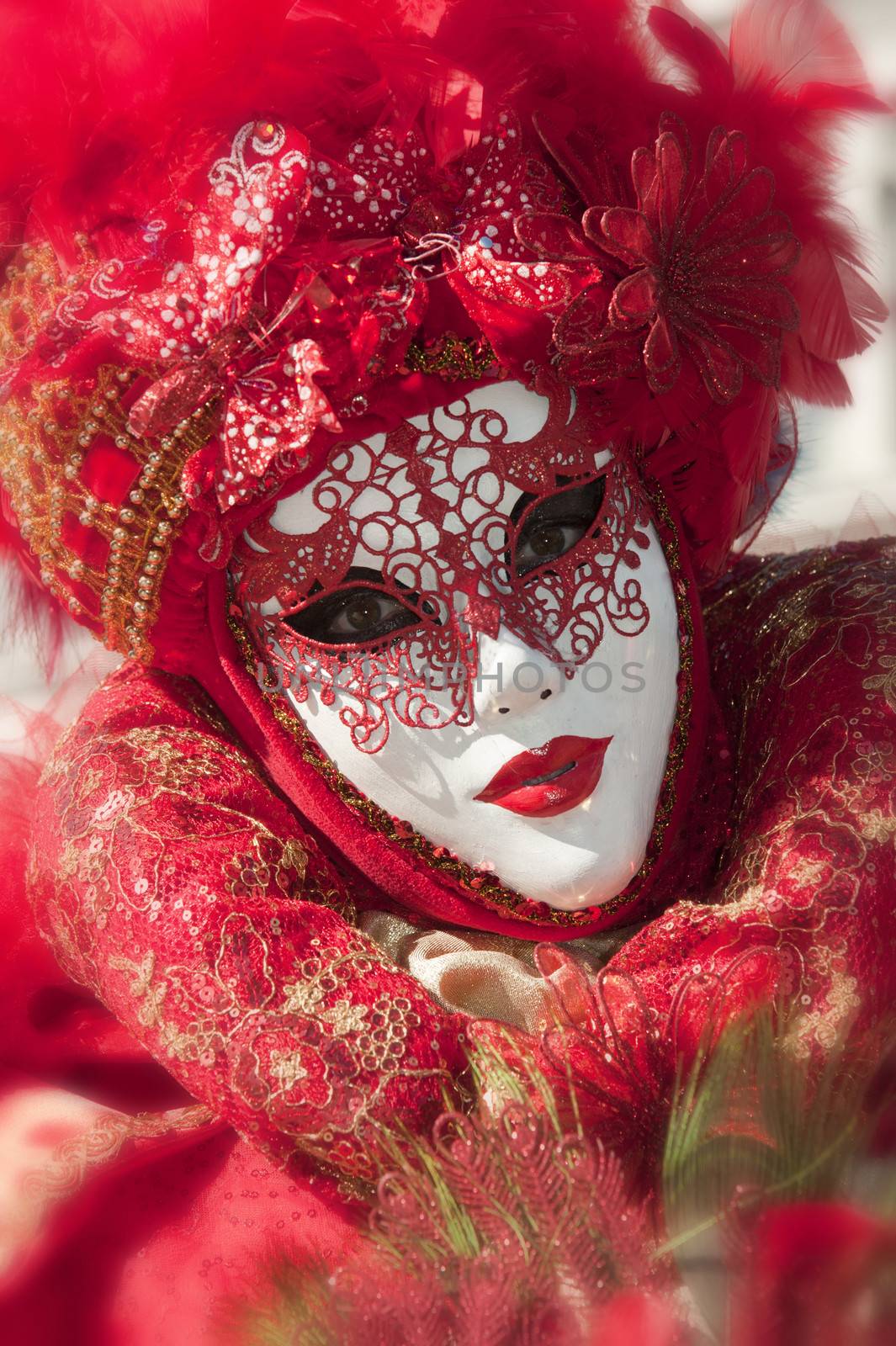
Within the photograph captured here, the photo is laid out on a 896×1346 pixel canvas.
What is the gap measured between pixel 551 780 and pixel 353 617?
0.24 metres

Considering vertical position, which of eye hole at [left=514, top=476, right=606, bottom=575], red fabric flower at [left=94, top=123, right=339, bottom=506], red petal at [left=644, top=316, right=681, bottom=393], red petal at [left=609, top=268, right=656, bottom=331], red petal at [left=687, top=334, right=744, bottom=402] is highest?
red fabric flower at [left=94, top=123, right=339, bottom=506]

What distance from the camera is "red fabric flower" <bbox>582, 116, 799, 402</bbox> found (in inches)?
42.6

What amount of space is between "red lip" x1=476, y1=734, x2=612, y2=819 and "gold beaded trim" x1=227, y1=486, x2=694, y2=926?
0.32 feet

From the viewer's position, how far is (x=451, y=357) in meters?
1.16


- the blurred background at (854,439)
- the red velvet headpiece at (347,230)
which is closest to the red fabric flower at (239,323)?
the red velvet headpiece at (347,230)

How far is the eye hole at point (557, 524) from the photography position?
1.21 m

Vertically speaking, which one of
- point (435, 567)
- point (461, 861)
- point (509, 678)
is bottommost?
point (461, 861)

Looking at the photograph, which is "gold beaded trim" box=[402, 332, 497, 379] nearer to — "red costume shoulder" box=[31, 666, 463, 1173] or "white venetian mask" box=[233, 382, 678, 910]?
"white venetian mask" box=[233, 382, 678, 910]

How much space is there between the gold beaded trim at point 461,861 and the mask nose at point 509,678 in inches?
6.7

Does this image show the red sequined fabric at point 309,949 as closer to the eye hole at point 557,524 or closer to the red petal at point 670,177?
the eye hole at point 557,524

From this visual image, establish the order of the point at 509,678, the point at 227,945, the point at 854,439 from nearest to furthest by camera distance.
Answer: the point at 227,945, the point at 509,678, the point at 854,439

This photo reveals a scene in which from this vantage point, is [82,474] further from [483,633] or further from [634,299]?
[634,299]

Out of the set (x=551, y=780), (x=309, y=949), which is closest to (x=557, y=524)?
(x=551, y=780)

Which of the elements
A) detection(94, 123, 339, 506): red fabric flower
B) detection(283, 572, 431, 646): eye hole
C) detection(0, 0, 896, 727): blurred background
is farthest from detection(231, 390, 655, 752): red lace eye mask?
detection(0, 0, 896, 727): blurred background
